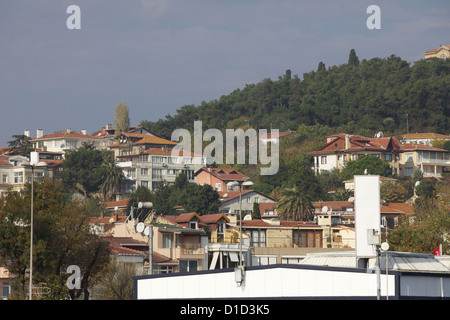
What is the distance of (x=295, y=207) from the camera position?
4134 inches

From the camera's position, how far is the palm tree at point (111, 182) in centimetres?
14562

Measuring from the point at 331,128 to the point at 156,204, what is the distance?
68465 millimetres

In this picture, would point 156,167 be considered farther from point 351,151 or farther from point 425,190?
point 425,190

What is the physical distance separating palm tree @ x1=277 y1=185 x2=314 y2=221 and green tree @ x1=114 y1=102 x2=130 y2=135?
80.4 m

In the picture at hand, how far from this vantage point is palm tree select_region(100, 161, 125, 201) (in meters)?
146

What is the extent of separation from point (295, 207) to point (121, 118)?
8360cm

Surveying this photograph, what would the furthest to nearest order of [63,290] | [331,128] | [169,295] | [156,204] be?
[331,128] → [156,204] → [63,290] → [169,295]

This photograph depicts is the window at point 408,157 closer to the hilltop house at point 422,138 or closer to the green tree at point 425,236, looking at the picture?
the hilltop house at point 422,138

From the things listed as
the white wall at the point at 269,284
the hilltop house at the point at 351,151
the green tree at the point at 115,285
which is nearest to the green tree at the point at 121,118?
the hilltop house at the point at 351,151

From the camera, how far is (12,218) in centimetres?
4928

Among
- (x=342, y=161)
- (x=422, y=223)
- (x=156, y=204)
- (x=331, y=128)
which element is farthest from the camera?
(x=331, y=128)

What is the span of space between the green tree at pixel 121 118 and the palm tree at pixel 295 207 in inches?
3167

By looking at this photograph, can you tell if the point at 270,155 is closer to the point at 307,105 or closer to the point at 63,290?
the point at 307,105

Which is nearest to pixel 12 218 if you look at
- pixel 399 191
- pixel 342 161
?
pixel 399 191
